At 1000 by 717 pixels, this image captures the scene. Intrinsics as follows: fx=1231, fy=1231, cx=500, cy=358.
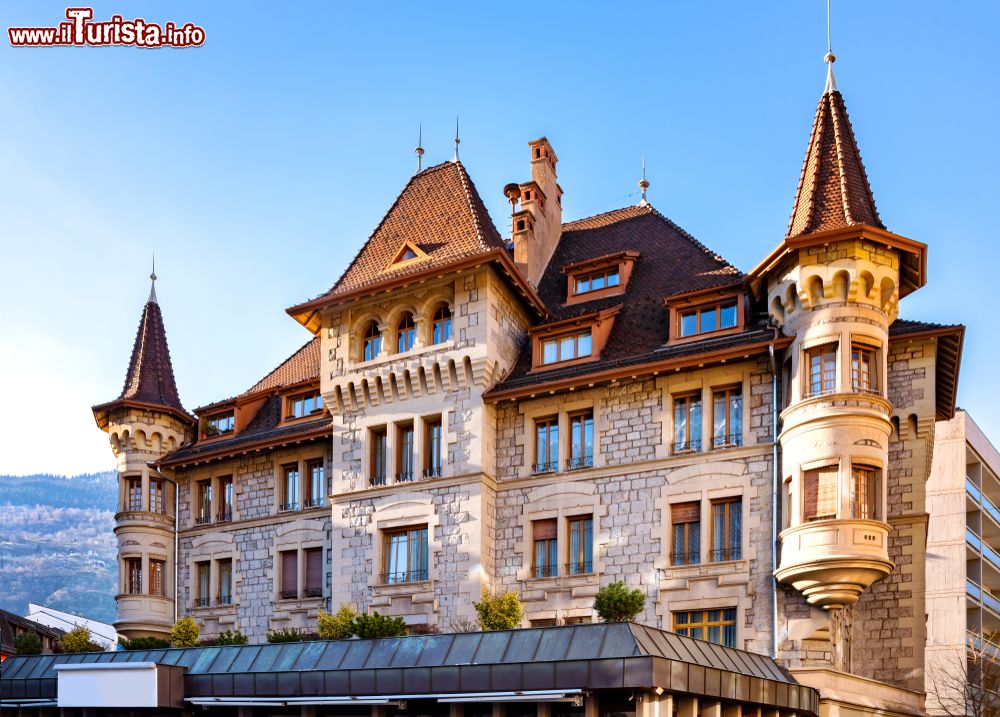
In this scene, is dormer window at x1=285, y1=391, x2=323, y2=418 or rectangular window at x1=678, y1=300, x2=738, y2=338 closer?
rectangular window at x1=678, y1=300, x2=738, y2=338

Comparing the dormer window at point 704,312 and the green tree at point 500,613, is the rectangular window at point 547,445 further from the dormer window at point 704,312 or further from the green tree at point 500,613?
the green tree at point 500,613

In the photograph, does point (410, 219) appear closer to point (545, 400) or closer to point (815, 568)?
point (545, 400)

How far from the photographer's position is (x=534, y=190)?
40.4 metres

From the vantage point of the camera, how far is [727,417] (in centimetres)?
3284

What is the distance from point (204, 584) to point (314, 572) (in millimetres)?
5148

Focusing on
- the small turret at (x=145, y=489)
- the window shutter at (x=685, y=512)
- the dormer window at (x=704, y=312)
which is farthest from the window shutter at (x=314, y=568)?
the dormer window at (x=704, y=312)

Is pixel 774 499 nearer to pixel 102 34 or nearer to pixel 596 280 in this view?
pixel 596 280

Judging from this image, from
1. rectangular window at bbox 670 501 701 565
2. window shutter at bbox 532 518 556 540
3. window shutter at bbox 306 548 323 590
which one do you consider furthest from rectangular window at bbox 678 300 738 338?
window shutter at bbox 306 548 323 590

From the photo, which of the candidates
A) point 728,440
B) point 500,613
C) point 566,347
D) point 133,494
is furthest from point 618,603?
point 133,494

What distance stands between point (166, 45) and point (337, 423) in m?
12.8

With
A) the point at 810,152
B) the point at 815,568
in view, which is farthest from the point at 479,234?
the point at 815,568

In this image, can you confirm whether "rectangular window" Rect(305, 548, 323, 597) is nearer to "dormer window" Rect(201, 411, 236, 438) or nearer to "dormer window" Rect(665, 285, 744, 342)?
"dormer window" Rect(201, 411, 236, 438)

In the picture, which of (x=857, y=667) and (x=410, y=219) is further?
(x=410, y=219)

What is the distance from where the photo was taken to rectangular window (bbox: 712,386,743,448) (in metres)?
32.6
